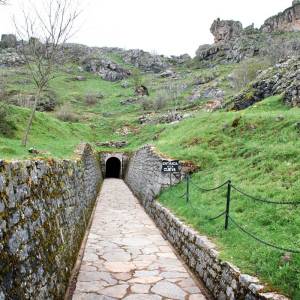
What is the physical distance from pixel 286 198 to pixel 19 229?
5067mm

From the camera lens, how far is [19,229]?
390 cm

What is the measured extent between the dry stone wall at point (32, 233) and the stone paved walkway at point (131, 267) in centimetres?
56

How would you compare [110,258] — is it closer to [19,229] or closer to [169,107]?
[19,229]

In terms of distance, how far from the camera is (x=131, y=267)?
7.41m

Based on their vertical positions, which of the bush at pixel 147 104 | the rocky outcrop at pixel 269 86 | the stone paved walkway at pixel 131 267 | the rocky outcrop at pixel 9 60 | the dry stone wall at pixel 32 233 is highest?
the rocky outcrop at pixel 9 60

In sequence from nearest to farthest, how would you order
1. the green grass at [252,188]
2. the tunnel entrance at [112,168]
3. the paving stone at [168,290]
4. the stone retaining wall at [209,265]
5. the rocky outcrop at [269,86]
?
1. the stone retaining wall at [209,265]
2. the green grass at [252,188]
3. the paving stone at [168,290]
4. the rocky outcrop at [269,86]
5. the tunnel entrance at [112,168]

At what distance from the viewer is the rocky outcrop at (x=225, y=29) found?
12012cm

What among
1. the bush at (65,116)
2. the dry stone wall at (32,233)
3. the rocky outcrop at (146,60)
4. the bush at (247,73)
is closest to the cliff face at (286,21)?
the rocky outcrop at (146,60)

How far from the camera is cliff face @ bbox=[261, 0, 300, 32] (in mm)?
104500

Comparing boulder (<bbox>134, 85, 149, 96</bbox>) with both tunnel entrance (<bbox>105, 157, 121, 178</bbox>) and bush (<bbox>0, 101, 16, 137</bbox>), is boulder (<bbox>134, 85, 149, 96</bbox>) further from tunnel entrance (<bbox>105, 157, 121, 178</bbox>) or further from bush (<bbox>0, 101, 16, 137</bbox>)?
bush (<bbox>0, 101, 16, 137</bbox>)

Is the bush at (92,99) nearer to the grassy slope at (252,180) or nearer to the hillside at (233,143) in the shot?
the hillside at (233,143)

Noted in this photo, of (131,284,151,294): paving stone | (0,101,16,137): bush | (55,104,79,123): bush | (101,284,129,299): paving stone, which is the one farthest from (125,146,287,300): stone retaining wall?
(55,104,79,123): bush

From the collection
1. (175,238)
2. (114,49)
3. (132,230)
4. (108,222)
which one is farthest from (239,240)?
(114,49)

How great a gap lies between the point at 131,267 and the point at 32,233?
136 inches
